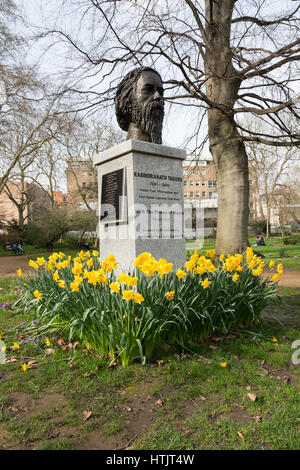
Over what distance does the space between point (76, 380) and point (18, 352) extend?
43.3 inches

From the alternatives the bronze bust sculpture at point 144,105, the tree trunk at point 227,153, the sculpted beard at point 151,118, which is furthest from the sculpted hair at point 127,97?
the tree trunk at point 227,153

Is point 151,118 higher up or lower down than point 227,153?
lower down

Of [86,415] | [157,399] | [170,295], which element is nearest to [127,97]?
[170,295]

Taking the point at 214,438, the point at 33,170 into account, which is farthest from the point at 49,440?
the point at 33,170

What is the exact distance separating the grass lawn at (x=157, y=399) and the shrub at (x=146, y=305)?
19 cm

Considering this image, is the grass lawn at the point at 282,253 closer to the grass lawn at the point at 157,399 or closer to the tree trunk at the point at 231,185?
the grass lawn at the point at 157,399

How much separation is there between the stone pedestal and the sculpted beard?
28 cm

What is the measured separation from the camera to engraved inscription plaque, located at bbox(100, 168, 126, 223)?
4551 mm

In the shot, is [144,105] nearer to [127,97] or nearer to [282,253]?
[127,97]

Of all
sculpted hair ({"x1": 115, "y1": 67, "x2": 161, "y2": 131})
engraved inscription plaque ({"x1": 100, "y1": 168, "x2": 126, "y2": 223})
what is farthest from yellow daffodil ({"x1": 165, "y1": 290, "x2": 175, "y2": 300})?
sculpted hair ({"x1": 115, "y1": 67, "x2": 161, "y2": 131})

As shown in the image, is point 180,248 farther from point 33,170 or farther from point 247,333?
point 33,170

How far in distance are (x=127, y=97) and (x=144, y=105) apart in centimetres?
47

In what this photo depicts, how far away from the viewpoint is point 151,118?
4676mm

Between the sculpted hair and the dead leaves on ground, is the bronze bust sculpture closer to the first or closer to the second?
the sculpted hair
